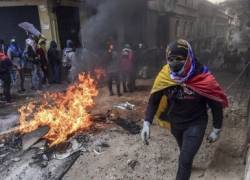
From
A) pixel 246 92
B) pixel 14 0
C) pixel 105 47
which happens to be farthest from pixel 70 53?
pixel 246 92

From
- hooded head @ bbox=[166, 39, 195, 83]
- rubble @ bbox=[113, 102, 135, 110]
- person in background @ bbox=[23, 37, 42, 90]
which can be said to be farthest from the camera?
person in background @ bbox=[23, 37, 42, 90]

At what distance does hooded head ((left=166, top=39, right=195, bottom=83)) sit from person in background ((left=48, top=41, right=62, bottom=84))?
Answer: 9054mm

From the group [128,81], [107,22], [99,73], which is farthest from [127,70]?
[107,22]

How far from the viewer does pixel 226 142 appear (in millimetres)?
6094

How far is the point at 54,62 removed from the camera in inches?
485

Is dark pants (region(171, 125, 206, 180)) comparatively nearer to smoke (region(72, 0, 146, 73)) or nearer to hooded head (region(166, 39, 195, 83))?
hooded head (region(166, 39, 195, 83))

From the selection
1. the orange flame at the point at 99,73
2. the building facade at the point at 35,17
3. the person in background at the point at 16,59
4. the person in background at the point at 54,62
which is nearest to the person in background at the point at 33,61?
the person in background at the point at 16,59

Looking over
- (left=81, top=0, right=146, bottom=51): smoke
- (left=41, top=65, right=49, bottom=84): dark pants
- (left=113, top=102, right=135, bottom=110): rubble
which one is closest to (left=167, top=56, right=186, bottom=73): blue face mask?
(left=113, top=102, right=135, bottom=110): rubble

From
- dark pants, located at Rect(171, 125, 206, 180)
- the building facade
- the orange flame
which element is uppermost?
the building facade

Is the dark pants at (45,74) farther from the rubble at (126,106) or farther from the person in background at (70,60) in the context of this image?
the rubble at (126,106)

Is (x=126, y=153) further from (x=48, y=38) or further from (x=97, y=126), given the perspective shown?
(x=48, y=38)

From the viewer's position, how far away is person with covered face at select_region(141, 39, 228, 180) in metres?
3.73

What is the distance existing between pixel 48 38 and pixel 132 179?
33.5ft

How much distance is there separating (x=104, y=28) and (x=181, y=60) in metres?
11.2
